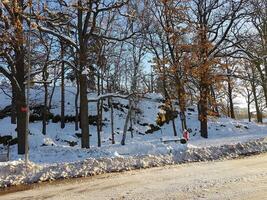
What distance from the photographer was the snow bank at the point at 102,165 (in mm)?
14984

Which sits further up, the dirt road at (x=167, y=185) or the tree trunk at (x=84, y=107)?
the tree trunk at (x=84, y=107)

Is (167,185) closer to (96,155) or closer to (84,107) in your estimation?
(96,155)

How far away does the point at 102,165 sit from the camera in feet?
55.4

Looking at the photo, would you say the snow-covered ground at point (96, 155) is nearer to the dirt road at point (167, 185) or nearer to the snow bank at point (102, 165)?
the snow bank at point (102, 165)

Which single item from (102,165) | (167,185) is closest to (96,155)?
(102,165)

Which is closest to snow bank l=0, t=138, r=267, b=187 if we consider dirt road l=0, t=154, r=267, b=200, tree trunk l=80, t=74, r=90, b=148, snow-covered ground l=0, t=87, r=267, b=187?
snow-covered ground l=0, t=87, r=267, b=187

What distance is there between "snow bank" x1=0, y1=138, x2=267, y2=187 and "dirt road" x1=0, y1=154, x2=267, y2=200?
1.09 meters

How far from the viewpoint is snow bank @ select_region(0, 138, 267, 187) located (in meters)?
15.0

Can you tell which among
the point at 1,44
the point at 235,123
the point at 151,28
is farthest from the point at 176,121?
the point at 1,44

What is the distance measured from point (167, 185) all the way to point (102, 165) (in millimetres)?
5030

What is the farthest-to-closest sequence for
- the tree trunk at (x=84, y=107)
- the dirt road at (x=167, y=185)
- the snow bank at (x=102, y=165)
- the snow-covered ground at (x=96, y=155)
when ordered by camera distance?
the tree trunk at (x=84, y=107)
the snow-covered ground at (x=96, y=155)
the snow bank at (x=102, y=165)
the dirt road at (x=167, y=185)

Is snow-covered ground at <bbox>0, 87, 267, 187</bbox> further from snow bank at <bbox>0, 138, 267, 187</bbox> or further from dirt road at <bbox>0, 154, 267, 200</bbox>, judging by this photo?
dirt road at <bbox>0, 154, 267, 200</bbox>

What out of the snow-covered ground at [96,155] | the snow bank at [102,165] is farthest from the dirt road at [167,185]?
the snow-covered ground at [96,155]

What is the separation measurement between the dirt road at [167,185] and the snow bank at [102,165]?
1.09 m
